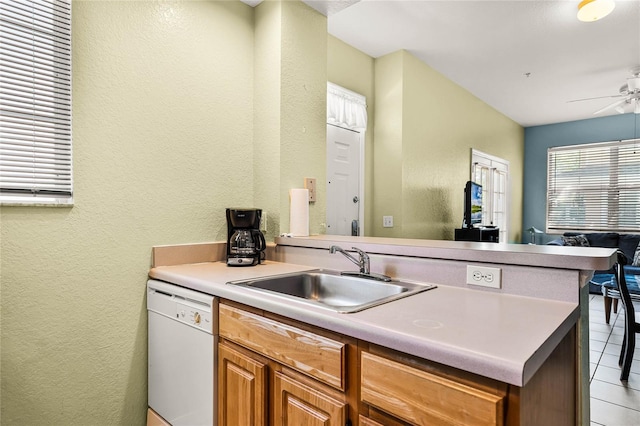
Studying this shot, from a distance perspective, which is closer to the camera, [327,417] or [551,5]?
[327,417]

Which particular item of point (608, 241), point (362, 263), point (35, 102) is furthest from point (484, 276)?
point (608, 241)

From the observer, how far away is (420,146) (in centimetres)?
377

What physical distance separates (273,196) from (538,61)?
11.2ft

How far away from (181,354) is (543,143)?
7092 mm

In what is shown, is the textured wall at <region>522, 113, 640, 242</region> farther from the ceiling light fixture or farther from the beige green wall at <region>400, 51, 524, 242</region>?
the ceiling light fixture

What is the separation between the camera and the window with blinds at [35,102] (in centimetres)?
141

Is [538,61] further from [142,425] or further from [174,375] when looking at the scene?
[142,425]

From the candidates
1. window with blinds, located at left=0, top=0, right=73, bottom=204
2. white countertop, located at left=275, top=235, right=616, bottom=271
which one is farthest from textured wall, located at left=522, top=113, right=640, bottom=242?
window with blinds, located at left=0, top=0, right=73, bottom=204

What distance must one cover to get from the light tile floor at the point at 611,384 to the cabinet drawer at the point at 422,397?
1.87m

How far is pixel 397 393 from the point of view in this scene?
0.88 metres

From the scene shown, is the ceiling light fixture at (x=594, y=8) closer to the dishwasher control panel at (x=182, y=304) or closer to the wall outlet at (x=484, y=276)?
the wall outlet at (x=484, y=276)

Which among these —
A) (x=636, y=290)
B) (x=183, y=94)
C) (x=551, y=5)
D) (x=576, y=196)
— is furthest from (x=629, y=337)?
(x=576, y=196)

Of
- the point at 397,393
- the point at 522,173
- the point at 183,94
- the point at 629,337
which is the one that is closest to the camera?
the point at 397,393

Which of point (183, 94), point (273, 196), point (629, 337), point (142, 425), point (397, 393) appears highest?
point (183, 94)
